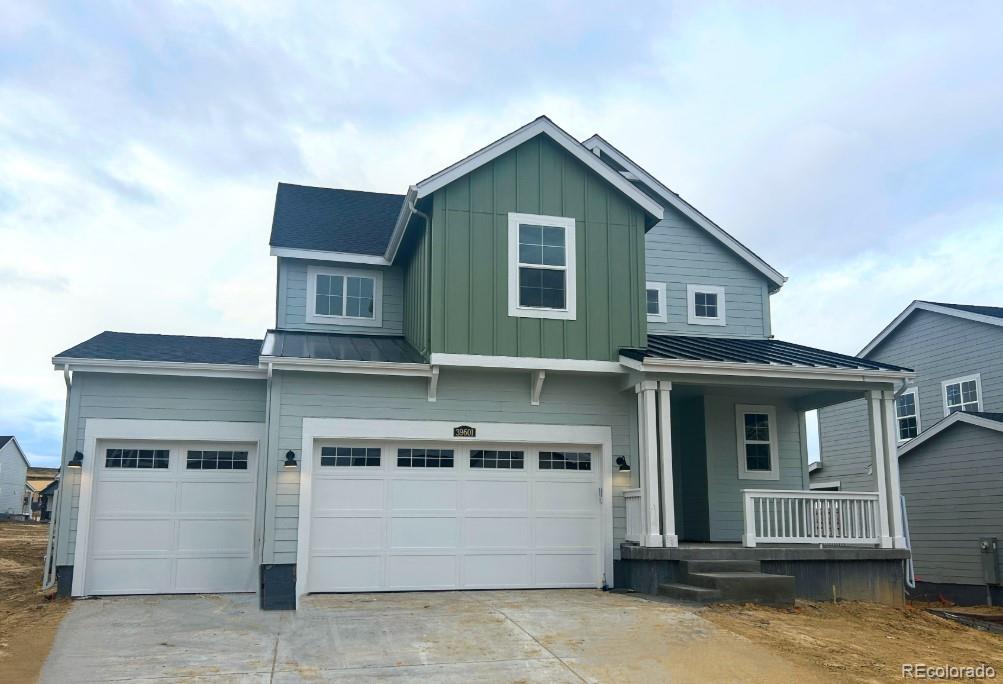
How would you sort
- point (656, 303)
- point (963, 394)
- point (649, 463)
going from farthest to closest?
point (963, 394)
point (656, 303)
point (649, 463)

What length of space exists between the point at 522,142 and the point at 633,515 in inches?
215

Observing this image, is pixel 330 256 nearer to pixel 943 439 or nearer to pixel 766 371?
pixel 766 371

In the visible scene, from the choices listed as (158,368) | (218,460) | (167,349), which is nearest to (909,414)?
(218,460)

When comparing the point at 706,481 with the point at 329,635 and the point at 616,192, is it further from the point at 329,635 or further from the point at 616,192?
the point at 329,635

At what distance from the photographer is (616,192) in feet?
41.9

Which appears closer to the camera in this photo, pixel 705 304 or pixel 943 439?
pixel 705 304

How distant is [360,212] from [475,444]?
6.49 m

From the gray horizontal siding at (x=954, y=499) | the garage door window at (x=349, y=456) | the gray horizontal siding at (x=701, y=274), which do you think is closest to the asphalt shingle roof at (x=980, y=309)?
the gray horizontal siding at (x=954, y=499)

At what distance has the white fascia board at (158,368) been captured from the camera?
11.6 meters

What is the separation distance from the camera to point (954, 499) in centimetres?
1722

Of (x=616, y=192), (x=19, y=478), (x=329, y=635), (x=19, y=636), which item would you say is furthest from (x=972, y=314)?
(x=19, y=478)

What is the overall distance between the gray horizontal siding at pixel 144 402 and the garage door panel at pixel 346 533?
6.24 ft

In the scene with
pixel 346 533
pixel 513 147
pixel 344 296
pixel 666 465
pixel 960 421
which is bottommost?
pixel 346 533

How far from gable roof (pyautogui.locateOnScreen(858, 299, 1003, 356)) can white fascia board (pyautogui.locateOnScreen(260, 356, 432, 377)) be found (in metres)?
12.9
